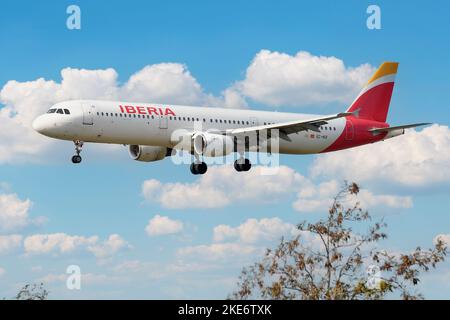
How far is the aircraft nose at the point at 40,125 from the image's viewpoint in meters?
50.9

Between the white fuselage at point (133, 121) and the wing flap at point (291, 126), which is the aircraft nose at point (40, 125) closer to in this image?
the white fuselage at point (133, 121)

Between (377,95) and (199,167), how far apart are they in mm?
17811

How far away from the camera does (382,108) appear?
2643 inches

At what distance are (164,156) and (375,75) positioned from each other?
19.1 m

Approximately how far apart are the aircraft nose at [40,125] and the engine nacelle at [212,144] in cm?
908

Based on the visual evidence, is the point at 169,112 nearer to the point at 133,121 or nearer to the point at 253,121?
the point at 133,121

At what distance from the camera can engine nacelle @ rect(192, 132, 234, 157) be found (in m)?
53.9

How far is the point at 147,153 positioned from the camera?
190ft

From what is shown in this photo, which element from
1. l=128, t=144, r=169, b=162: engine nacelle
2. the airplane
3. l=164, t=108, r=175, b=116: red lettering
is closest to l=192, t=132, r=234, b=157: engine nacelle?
the airplane

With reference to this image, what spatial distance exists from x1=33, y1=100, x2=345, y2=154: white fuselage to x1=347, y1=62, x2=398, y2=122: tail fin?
379 inches

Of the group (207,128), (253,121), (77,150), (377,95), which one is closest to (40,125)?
(77,150)

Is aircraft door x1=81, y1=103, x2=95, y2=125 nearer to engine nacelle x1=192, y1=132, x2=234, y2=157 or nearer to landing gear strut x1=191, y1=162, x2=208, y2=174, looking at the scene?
engine nacelle x1=192, y1=132, x2=234, y2=157

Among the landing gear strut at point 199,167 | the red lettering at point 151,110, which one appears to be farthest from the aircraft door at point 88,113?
the landing gear strut at point 199,167

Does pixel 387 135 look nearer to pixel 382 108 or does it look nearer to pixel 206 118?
pixel 382 108
